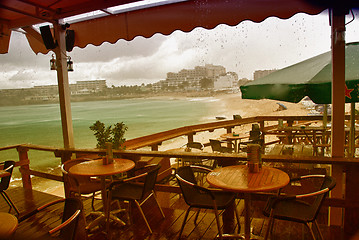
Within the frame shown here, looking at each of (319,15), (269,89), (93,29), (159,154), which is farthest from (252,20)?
(93,29)

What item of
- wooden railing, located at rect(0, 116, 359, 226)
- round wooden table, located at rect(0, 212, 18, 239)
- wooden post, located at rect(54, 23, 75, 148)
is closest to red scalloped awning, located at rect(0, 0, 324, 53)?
wooden post, located at rect(54, 23, 75, 148)

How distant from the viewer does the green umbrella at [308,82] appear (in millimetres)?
2773

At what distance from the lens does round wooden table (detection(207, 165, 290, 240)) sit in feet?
6.43

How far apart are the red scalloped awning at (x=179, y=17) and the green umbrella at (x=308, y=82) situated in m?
0.80

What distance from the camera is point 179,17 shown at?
3.04 metres

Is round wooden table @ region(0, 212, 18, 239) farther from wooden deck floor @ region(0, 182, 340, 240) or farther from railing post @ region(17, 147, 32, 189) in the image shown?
railing post @ region(17, 147, 32, 189)

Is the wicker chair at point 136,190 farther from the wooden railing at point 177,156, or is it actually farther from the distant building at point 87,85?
the distant building at point 87,85

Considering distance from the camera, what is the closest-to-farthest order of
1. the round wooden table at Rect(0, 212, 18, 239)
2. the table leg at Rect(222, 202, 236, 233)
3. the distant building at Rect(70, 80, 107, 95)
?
1. the round wooden table at Rect(0, 212, 18, 239)
2. the table leg at Rect(222, 202, 236, 233)
3. the distant building at Rect(70, 80, 107, 95)

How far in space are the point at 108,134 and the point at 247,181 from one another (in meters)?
2.13

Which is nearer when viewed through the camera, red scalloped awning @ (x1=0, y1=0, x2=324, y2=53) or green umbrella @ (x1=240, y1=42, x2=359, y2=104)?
red scalloped awning @ (x1=0, y1=0, x2=324, y2=53)

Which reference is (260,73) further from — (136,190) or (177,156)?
(136,190)

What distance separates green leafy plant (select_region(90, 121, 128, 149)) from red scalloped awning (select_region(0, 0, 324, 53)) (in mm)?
1150

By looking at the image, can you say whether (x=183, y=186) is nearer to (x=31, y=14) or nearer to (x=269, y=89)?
(x=269, y=89)

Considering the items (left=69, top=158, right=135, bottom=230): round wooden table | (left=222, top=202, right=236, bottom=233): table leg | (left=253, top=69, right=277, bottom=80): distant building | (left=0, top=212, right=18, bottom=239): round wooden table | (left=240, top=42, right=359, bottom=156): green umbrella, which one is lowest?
(left=222, top=202, right=236, bottom=233): table leg
